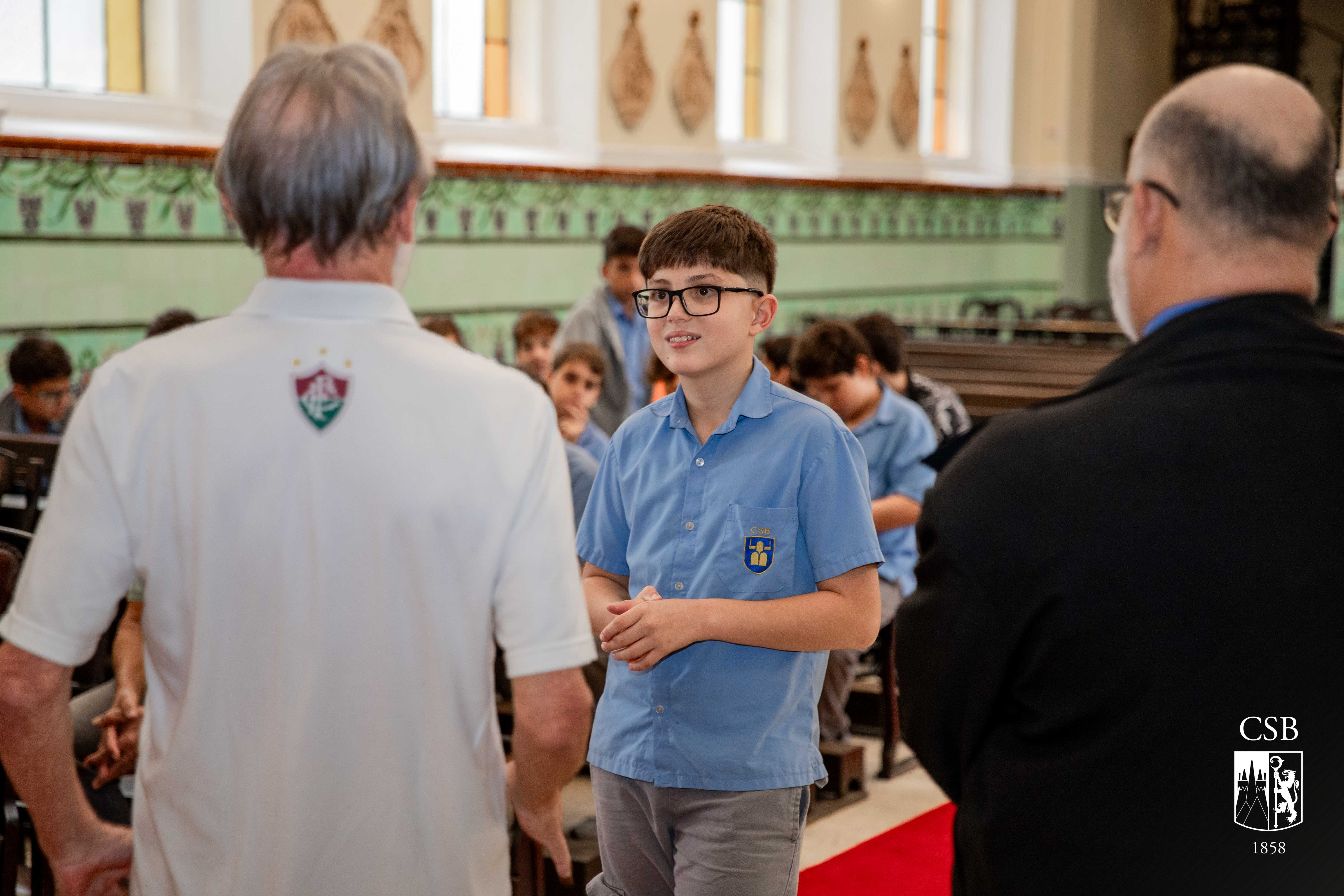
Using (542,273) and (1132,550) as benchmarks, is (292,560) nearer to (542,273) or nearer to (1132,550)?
(1132,550)

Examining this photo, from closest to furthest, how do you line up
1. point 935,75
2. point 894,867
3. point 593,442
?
point 894,867 → point 593,442 → point 935,75

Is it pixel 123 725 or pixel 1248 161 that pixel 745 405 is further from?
pixel 123 725

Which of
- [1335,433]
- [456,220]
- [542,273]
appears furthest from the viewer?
[542,273]

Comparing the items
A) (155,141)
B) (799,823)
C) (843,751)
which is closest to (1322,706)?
(799,823)

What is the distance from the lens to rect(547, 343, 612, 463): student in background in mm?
4938

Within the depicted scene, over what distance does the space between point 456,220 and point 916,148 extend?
6620 millimetres

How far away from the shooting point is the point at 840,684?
4.93m

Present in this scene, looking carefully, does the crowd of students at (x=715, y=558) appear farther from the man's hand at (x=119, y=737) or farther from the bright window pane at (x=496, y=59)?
the bright window pane at (x=496, y=59)

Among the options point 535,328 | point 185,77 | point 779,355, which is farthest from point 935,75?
point 779,355

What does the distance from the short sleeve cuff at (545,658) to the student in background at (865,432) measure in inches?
133

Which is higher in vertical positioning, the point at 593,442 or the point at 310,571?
the point at 310,571

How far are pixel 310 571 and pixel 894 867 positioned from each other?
3161 mm

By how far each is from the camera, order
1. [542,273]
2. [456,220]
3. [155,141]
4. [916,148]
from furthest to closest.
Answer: [916,148] < [542,273] < [456,220] < [155,141]

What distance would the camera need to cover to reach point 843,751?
4867 mm
